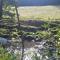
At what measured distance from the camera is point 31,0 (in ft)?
13.9

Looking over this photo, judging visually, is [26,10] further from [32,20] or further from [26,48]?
[26,48]

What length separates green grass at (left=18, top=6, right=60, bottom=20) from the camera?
424 cm

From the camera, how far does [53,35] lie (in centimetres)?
413

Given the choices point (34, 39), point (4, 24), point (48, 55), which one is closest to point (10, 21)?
point (4, 24)

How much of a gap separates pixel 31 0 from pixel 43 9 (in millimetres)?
210

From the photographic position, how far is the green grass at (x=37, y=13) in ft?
13.9

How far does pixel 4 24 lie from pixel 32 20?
0.42 metres

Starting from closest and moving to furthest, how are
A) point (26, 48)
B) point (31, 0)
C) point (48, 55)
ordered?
point (48, 55) → point (26, 48) → point (31, 0)

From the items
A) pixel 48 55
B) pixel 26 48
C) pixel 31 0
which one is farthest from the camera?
pixel 31 0

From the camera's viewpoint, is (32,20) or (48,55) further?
(32,20)

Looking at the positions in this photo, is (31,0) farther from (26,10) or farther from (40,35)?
(40,35)

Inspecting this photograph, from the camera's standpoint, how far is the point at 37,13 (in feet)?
14.0

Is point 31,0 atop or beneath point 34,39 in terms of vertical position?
atop

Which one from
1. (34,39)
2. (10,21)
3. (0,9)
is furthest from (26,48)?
(0,9)
